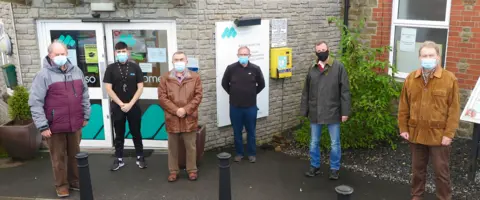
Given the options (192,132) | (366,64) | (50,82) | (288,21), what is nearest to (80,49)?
(50,82)

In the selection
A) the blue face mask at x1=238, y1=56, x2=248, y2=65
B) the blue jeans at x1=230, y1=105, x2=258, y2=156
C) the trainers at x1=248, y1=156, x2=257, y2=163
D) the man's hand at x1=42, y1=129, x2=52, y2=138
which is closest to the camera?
the man's hand at x1=42, y1=129, x2=52, y2=138

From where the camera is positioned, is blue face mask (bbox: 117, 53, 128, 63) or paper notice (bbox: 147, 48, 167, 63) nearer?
blue face mask (bbox: 117, 53, 128, 63)

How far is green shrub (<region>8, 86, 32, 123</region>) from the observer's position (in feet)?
23.6

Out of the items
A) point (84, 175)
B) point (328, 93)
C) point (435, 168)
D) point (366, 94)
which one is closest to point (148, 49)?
point (84, 175)

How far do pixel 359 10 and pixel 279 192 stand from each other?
14.4ft

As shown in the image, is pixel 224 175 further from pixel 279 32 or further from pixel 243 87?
Result: pixel 279 32

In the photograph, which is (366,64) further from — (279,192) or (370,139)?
(279,192)

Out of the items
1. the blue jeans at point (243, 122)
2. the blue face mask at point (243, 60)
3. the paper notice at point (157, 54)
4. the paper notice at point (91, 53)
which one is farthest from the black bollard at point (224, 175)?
the paper notice at point (91, 53)

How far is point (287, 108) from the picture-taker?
848 cm

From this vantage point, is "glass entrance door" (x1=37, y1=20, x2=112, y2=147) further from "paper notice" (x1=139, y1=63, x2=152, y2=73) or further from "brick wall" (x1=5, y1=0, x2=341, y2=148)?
"paper notice" (x1=139, y1=63, x2=152, y2=73)

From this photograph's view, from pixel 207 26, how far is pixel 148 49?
3.41ft

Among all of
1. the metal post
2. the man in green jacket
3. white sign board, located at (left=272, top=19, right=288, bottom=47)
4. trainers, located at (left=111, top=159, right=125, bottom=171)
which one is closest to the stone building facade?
the metal post

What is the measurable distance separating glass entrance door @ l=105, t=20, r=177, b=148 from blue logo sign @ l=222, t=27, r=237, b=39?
0.78 meters

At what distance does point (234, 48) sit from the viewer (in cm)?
737
